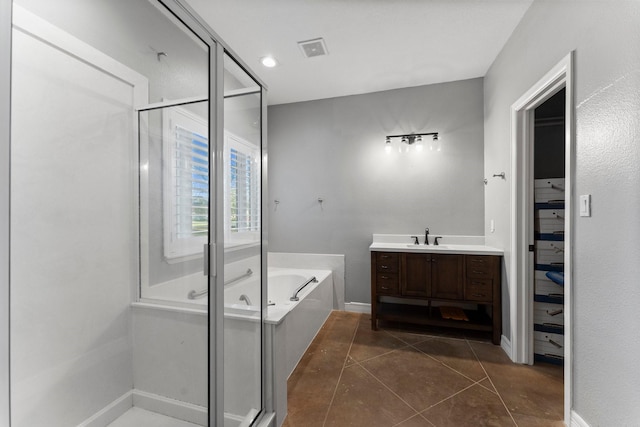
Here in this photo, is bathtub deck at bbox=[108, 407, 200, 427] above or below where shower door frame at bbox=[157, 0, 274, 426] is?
below

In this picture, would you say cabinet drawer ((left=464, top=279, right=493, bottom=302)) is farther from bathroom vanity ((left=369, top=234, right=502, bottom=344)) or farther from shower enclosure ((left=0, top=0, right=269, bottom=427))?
shower enclosure ((left=0, top=0, right=269, bottom=427))

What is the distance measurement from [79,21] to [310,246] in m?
2.77

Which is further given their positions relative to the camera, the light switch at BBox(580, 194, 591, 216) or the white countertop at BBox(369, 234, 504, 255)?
the white countertop at BBox(369, 234, 504, 255)

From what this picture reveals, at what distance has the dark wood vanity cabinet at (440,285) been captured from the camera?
2439mm

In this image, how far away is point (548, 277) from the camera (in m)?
1.99

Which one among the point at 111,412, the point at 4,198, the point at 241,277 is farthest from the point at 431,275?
the point at 4,198

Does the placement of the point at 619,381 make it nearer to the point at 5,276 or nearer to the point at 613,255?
the point at 613,255

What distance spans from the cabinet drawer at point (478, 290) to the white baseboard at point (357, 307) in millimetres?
1100

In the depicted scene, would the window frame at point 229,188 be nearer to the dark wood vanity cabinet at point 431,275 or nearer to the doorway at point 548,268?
the dark wood vanity cabinet at point 431,275

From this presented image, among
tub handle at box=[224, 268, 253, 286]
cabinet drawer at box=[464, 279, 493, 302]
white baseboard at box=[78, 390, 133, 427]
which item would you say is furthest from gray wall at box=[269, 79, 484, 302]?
white baseboard at box=[78, 390, 133, 427]

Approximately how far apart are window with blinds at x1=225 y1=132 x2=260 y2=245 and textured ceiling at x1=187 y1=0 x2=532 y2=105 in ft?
3.89

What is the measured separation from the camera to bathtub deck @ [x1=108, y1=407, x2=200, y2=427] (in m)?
1.23

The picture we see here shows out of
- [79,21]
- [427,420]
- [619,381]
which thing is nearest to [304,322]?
[427,420]

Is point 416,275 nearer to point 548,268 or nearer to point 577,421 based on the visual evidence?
point 548,268
